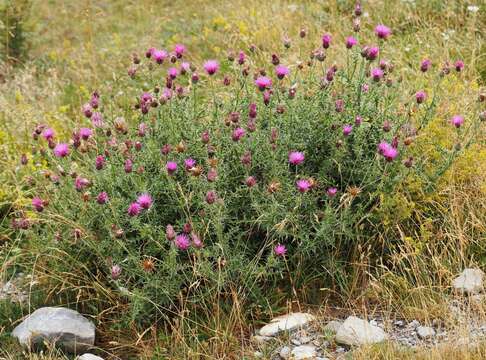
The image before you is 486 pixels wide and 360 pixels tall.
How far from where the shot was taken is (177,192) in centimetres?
382

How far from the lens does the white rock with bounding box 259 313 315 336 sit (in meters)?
3.67

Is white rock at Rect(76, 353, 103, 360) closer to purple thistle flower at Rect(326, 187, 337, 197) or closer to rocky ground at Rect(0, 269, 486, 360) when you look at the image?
rocky ground at Rect(0, 269, 486, 360)

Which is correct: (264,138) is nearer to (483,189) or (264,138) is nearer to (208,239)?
(208,239)

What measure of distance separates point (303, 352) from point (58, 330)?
122 centimetres

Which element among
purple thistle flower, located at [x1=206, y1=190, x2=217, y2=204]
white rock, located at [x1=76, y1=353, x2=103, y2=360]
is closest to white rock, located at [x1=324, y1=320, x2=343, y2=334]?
purple thistle flower, located at [x1=206, y1=190, x2=217, y2=204]

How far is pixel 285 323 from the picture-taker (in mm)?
3678

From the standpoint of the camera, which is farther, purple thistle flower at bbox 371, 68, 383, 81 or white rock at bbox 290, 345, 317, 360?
purple thistle flower at bbox 371, 68, 383, 81

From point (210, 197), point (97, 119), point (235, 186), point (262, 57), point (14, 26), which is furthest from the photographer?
point (14, 26)

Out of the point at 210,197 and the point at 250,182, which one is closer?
the point at 210,197

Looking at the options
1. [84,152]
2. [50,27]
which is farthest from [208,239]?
[50,27]

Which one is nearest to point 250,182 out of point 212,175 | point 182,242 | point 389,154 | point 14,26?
point 212,175

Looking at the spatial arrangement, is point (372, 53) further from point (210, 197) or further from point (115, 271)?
point (115, 271)

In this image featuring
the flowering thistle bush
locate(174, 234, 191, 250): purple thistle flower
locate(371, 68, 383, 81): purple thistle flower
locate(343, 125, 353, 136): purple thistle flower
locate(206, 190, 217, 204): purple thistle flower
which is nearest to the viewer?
locate(206, 190, 217, 204): purple thistle flower

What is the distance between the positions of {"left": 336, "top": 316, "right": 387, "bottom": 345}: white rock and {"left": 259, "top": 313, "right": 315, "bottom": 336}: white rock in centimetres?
20
